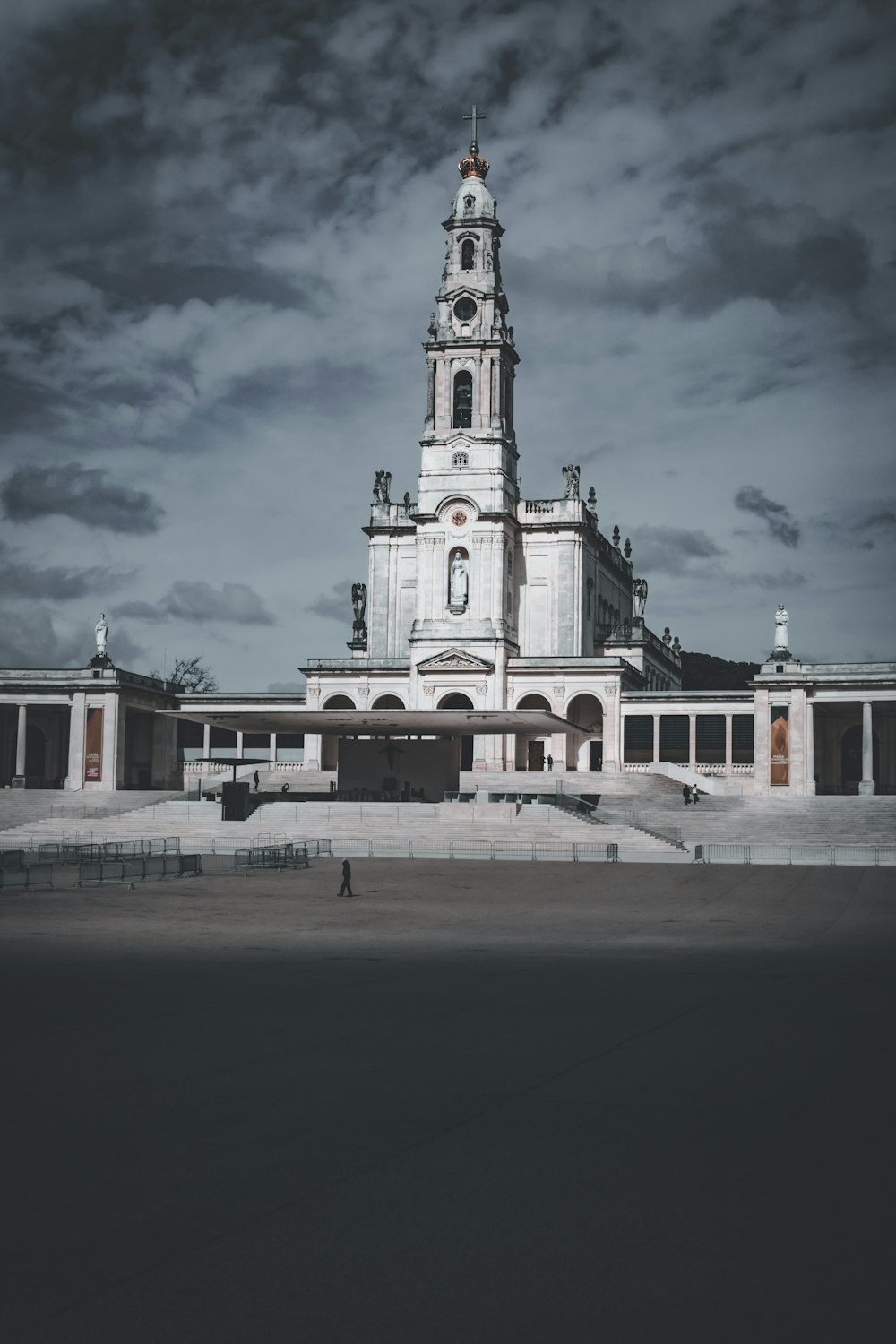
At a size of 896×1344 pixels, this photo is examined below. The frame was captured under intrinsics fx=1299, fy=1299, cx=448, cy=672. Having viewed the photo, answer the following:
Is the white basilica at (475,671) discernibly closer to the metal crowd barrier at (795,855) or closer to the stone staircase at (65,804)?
the stone staircase at (65,804)

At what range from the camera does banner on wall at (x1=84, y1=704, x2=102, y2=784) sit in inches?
3228

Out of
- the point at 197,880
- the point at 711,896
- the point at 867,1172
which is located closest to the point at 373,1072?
the point at 867,1172

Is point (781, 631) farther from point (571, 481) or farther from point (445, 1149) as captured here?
point (445, 1149)

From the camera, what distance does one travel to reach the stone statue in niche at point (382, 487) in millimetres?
94625

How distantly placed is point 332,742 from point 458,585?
13516 mm

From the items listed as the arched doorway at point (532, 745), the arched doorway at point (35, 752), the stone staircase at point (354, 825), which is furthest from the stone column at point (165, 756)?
the stone staircase at point (354, 825)

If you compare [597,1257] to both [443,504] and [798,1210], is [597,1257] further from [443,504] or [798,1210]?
[443,504]

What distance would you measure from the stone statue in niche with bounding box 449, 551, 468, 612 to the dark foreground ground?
6564 cm

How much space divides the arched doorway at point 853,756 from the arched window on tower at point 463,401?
3314 centimetres

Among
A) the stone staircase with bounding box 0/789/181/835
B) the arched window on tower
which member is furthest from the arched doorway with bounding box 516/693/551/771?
the stone staircase with bounding box 0/789/181/835

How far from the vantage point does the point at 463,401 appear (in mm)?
88875

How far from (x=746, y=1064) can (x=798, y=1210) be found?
4.46m

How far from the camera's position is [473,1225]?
794 cm

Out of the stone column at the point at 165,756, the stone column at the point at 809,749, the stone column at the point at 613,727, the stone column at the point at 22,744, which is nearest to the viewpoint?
the stone column at the point at 809,749
